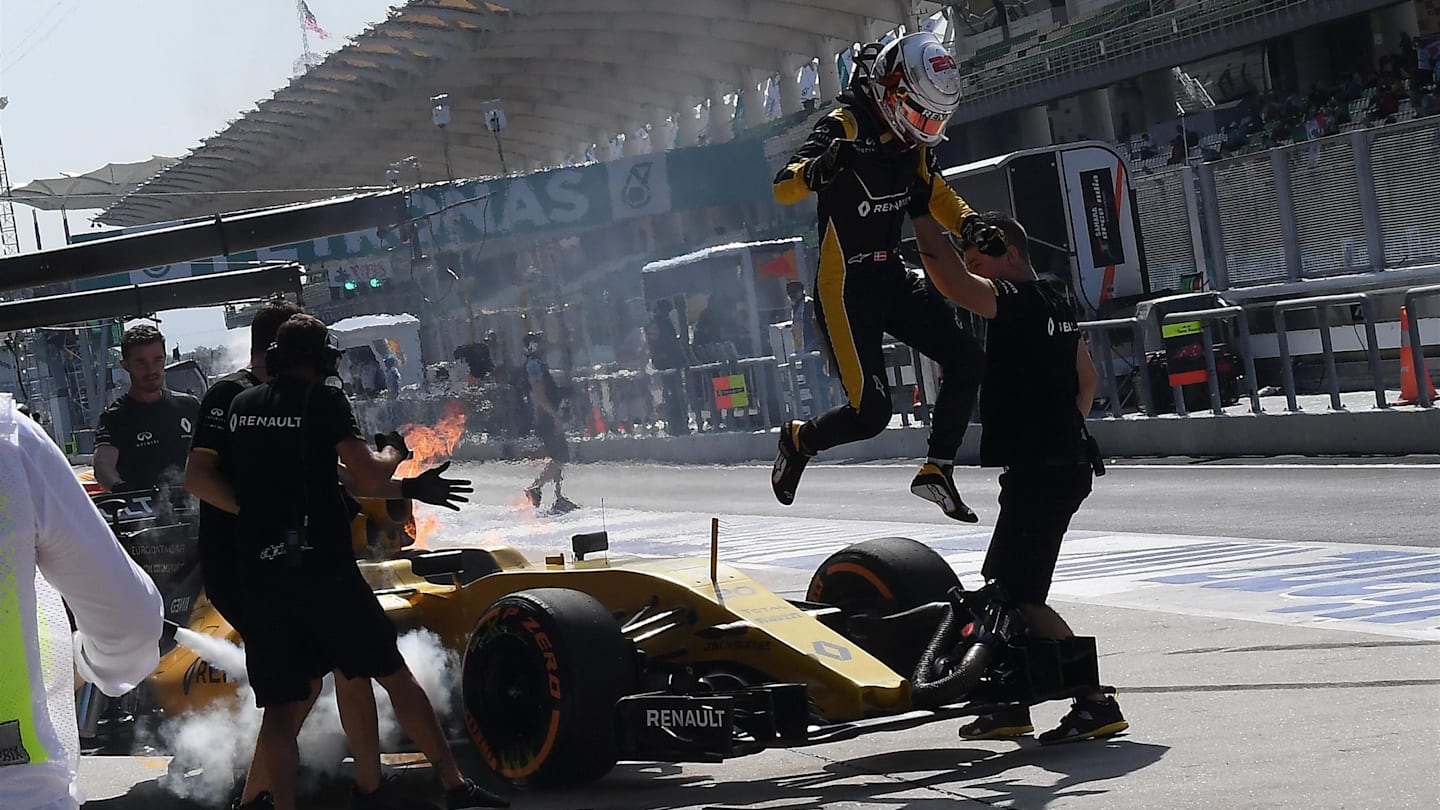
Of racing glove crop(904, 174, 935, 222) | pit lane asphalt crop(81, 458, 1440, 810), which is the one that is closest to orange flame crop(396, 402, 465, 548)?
pit lane asphalt crop(81, 458, 1440, 810)

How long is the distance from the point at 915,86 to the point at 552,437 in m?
20.6

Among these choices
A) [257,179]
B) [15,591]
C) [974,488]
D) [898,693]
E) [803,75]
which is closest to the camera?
[15,591]

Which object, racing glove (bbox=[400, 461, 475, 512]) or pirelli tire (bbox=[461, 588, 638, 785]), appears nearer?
pirelli tire (bbox=[461, 588, 638, 785])

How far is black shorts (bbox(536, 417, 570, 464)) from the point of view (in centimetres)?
2620

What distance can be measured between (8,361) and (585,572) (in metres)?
7.62

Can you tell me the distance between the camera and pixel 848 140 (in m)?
6.84

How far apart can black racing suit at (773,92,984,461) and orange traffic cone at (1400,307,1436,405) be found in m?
9.74

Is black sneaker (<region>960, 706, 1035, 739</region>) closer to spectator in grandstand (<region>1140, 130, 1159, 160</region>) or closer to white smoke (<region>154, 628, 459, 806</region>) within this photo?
white smoke (<region>154, 628, 459, 806</region>)

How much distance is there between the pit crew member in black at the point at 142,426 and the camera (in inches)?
374

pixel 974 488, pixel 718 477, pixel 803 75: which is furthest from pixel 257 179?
pixel 974 488

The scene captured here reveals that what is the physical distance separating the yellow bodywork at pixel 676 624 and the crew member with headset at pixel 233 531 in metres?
0.58

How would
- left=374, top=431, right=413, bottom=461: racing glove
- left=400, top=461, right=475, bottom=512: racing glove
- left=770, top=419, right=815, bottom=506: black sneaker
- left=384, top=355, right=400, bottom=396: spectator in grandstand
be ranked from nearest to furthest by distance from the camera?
left=400, top=461, right=475, bottom=512: racing glove
left=374, top=431, right=413, bottom=461: racing glove
left=770, top=419, right=815, bottom=506: black sneaker
left=384, top=355, right=400, bottom=396: spectator in grandstand

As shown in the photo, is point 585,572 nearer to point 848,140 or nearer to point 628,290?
point 848,140

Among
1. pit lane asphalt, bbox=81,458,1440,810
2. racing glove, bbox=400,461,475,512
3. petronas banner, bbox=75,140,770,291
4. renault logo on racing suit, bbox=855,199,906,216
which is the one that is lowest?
pit lane asphalt, bbox=81,458,1440,810
